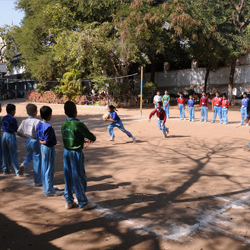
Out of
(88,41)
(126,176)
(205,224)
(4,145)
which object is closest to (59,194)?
(126,176)

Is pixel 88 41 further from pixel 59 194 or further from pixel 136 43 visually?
pixel 59 194

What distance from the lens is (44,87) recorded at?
116ft

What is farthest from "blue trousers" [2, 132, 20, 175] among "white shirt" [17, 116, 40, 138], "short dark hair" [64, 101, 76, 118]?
"short dark hair" [64, 101, 76, 118]

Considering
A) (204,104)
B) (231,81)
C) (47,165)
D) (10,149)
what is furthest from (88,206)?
(231,81)

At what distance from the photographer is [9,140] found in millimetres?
7098

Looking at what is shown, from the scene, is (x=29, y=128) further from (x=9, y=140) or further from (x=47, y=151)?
(x=9, y=140)

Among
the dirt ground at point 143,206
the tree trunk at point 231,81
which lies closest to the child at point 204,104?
the dirt ground at point 143,206

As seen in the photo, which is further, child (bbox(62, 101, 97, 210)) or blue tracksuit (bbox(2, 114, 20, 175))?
blue tracksuit (bbox(2, 114, 20, 175))

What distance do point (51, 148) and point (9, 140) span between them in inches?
81.4

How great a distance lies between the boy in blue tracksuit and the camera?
700 cm

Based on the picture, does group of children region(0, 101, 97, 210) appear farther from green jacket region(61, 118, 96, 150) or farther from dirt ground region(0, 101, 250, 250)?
dirt ground region(0, 101, 250, 250)

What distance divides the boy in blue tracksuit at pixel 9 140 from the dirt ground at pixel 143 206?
0.90 feet

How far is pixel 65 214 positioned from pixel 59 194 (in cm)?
98

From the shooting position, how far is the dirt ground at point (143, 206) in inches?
157
